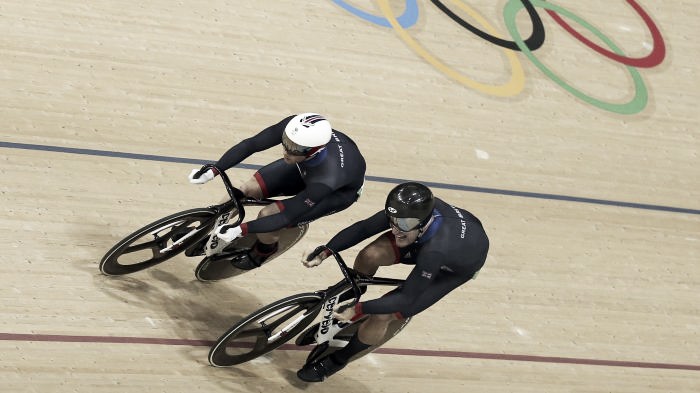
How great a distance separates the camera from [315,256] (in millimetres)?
4680

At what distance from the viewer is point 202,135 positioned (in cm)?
649

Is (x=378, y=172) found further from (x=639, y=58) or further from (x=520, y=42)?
(x=639, y=58)

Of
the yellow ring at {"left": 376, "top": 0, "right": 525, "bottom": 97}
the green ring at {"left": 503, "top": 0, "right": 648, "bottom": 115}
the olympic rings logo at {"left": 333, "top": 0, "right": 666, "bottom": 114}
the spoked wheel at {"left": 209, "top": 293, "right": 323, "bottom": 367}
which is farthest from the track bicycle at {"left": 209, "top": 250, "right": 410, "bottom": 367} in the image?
the green ring at {"left": 503, "top": 0, "right": 648, "bottom": 115}

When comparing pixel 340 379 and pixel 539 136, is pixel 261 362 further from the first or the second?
pixel 539 136

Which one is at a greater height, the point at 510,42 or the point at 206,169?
the point at 206,169

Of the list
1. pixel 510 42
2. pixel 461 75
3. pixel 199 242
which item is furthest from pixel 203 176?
pixel 510 42

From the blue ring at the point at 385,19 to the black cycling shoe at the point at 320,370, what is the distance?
3611 mm

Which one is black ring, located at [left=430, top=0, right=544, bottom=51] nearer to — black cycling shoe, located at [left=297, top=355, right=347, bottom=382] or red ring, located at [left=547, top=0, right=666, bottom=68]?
red ring, located at [left=547, top=0, right=666, bottom=68]

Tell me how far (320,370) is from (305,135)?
125cm

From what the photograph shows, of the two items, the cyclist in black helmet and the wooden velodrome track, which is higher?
the cyclist in black helmet

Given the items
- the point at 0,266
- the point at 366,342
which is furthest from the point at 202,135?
the point at 366,342

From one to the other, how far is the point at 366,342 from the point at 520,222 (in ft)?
6.98

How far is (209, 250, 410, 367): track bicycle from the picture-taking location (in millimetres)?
4770

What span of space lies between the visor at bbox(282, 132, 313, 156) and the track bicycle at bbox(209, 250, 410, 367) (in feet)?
1.66
